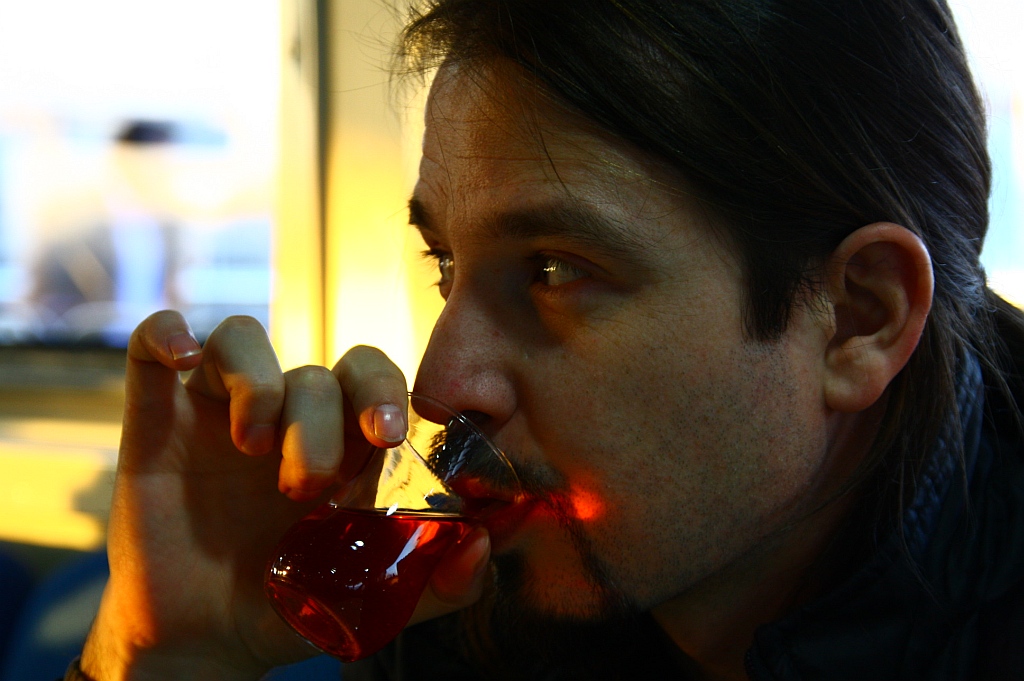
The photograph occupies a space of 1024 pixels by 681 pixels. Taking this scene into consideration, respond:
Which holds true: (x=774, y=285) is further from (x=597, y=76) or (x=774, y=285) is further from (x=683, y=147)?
(x=597, y=76)

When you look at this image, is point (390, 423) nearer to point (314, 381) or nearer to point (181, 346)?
point (314, 381)

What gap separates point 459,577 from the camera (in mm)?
1033

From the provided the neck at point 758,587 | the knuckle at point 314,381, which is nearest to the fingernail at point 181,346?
the knuckle at point 314,381

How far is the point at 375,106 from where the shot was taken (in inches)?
85.8

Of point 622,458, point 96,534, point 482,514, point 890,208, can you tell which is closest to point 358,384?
point 482,514

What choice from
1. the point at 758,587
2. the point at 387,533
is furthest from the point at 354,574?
the point at 758,587

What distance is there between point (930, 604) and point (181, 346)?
100 cm

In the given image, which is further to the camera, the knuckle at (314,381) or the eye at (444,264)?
the eye at (444,264)

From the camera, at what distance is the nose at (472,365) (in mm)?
1008

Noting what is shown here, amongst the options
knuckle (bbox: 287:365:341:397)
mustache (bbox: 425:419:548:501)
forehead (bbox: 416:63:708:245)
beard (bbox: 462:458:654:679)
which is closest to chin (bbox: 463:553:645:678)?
beard (bbox: 462:458:654:679)

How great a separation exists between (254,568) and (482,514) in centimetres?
48

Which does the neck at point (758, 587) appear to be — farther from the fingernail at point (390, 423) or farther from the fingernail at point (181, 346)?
the fingernail at point (181, 346)

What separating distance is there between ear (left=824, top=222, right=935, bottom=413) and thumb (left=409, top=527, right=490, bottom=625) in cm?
50

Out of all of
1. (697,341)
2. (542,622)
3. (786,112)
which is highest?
(786,112)
